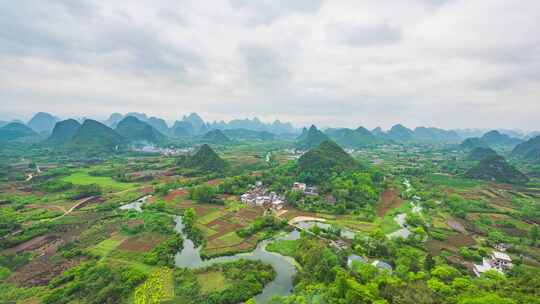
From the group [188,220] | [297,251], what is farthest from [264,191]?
[297,251]

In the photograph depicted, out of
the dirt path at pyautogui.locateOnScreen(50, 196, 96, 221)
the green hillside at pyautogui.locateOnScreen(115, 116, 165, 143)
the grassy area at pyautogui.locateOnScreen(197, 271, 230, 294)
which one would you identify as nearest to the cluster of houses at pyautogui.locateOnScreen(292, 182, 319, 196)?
the grassy area at pyautogui.locateOnScreen(197, 271, 230, 294)

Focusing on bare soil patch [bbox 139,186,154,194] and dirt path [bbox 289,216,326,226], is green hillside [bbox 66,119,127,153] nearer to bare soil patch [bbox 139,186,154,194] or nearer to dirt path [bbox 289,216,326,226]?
bare soil patch [bbox 139,186,154,194]

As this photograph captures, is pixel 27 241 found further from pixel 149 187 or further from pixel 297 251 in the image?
pixel 297 251

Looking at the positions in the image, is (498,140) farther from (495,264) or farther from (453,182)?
(495,264)

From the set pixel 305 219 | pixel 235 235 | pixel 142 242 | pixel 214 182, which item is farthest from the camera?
pixel 214 182

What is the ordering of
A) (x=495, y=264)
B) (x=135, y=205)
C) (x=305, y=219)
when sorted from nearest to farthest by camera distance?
(x=495, y=264) < (x=305, y=219) < (x=135, y=205)

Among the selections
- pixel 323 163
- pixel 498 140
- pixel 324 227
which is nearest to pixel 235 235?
pixel 324 227
